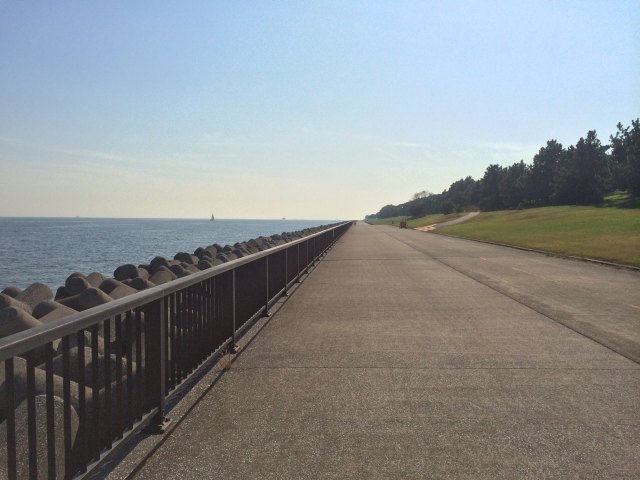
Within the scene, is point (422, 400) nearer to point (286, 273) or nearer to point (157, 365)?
point (157, 365)

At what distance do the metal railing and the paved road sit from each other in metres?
0.37

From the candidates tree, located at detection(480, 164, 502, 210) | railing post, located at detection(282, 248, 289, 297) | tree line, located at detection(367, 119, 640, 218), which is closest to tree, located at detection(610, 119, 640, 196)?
tree line, located at detection(367, 119, 640, 218)

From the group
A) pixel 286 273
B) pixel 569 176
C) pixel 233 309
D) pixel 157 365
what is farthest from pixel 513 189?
pixel 157 365

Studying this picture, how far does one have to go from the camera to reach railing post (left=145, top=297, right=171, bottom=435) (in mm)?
4465

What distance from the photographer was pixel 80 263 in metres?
40.6

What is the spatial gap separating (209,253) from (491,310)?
43.3ft

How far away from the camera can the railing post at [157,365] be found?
446 cm

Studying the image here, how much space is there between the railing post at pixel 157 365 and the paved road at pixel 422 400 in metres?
0.19

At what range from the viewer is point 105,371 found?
3697 mm

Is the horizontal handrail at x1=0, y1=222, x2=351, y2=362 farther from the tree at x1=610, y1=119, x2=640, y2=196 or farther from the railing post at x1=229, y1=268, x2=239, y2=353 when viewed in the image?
the tree at x1=610, y1=119, x2=640, y2=196

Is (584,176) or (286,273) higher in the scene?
(584,176)

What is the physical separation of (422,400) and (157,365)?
2.35 m

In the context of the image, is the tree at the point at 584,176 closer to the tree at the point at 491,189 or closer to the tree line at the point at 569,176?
the tree line at the point at 569,176

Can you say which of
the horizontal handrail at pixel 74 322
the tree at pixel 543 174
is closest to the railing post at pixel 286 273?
the horizontal handrail at pixel 74 322
